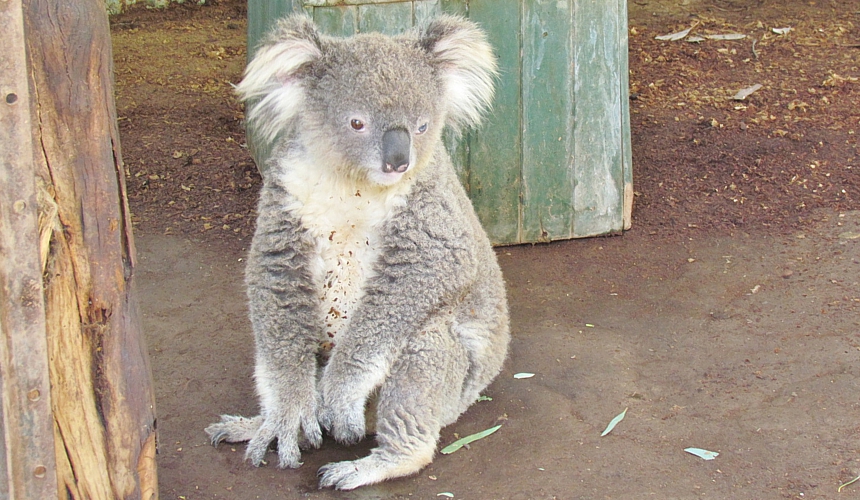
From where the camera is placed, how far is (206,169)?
19.7 feet

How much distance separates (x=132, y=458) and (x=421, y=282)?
1.12 m

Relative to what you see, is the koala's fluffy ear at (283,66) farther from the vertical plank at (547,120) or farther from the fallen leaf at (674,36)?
the fallen leaf at (674,36)

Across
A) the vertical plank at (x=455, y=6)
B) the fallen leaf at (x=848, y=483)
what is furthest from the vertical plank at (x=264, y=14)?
the fallen leaf at (x=848, y=483)

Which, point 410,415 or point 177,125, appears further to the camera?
point 177,125

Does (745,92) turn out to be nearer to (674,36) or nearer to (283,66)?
(674,36)

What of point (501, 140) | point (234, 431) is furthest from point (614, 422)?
point (501, 140)

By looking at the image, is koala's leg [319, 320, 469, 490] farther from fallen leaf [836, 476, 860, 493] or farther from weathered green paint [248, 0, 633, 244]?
weathered green paint [248, 0, 633, 244]

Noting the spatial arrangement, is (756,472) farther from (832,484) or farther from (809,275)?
(809,275)

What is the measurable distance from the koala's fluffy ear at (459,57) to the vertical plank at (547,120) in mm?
1556

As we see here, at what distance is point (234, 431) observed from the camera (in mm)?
3434

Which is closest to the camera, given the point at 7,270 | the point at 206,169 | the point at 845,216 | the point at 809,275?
the point at 7,270

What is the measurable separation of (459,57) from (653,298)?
1959 millimetres

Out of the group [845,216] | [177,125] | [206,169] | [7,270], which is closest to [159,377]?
[7,270]

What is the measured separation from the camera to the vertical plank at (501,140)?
4.77 metres
